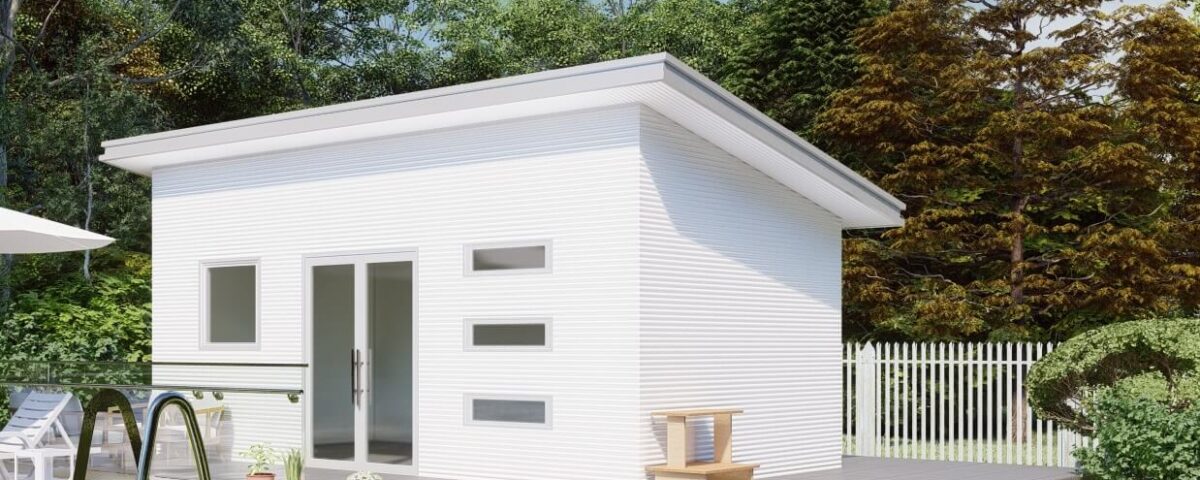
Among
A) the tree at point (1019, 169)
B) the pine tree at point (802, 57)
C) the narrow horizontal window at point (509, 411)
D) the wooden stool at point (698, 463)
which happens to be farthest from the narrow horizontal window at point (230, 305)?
the pine tree at point (802, 57)

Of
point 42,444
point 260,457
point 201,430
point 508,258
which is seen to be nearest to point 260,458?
point 260,457

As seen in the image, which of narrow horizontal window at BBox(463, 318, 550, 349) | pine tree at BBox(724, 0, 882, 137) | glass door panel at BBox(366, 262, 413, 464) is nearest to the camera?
narrow horizontal window at BBox(463, 318, 550, 349)

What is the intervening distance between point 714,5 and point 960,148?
413 inches

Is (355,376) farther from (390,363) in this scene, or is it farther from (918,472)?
(918,472)

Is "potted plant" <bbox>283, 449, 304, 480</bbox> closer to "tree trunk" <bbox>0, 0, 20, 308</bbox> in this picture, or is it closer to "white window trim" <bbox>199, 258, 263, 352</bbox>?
"white window trim" <bbox>199, 258, 263, 352</bbox>

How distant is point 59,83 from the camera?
811 inches

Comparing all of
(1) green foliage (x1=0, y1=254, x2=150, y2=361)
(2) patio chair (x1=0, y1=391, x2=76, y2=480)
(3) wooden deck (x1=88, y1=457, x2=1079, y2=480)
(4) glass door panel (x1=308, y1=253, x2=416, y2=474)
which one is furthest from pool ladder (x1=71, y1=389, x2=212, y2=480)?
(1) green foliage (x1=0, y1=254, x2=150, y2=361)

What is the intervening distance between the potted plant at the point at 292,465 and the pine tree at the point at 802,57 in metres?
14.8

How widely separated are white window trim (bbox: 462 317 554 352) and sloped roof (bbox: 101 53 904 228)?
1.56 m

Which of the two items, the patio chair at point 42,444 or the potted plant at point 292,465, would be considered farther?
the patio chair at point 42,444

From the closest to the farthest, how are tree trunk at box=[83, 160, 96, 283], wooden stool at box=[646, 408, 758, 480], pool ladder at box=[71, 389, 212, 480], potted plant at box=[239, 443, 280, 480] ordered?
Answer: pool ladder at box=[71, 389, 212, 480] → potted plant at box=[239, 443, 280, 480] → wooden stool at box=[646, 408, 758, 480] → tree trunk at box=[83, 160, 96, 283]

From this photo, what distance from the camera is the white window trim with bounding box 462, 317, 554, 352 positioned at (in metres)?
10.6

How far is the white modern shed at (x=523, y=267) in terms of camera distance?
10305 millimetres

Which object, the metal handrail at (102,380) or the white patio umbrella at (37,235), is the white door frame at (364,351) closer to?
the white patio umbrella at (37,235)
